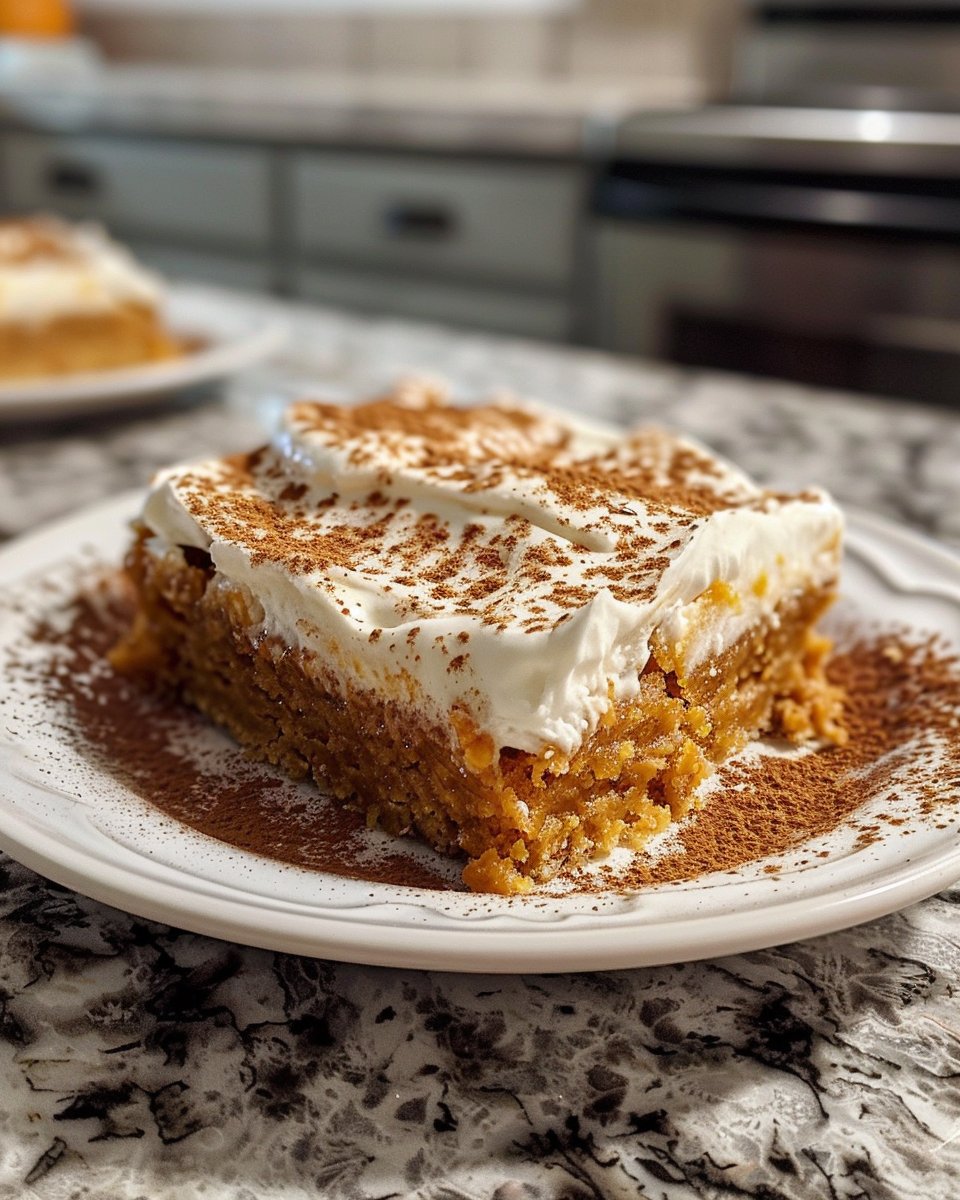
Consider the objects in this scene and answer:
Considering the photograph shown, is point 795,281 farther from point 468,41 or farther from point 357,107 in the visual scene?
point 468,41

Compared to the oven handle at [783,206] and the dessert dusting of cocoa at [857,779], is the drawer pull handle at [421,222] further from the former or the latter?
the dessert dusting of cocoa at [857,779]

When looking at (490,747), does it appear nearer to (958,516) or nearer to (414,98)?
(958,516)

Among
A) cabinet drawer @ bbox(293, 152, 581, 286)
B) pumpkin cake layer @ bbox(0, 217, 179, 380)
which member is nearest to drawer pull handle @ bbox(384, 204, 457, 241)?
cabinet drawer @ bbox(293, 152, 581, 286)

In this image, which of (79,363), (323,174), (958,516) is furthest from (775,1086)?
(323,174)

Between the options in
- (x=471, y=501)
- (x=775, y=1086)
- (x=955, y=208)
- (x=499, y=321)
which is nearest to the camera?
(x=775, y=1086)

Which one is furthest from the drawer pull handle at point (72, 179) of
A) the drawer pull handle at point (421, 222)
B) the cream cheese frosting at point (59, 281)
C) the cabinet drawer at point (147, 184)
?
the cream cheese frosting at point (59, 281)

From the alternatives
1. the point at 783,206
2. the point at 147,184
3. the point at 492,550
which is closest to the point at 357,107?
the point at 147,184

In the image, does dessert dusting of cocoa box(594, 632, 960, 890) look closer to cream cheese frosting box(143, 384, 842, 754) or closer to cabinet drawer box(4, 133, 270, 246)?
cream cheese frosting box(143, 384, 842, 754)
